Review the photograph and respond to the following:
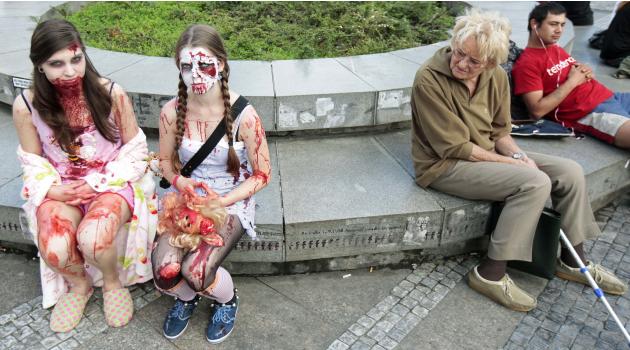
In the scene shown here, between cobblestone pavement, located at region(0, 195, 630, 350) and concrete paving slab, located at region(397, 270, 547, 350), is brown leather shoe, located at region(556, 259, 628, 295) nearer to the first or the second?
cobblestone pavement, located at region(0, 195, 630, 350)

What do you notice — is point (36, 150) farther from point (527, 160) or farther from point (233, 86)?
point (527, 160)

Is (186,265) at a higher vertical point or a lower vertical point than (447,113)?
lower

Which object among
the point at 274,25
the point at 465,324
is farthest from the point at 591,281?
the point at 274,25

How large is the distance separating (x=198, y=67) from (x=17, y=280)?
73.9 inches

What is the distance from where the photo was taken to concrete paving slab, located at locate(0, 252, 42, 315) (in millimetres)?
3240

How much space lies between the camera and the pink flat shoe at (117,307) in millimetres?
3070

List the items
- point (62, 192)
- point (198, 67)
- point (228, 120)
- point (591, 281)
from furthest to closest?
point (591, 281) → point (62, 192) → point (228, 120) → point (198, 67)

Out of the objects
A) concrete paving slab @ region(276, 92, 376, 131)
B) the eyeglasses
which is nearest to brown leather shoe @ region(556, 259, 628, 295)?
the eyeglasses

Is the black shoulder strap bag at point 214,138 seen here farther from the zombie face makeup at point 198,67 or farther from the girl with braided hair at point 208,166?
the zombie face makeup at point 198,67

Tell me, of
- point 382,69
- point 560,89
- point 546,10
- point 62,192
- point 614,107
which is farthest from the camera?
point 382,69

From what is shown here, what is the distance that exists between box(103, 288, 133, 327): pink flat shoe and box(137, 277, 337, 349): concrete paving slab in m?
0.09

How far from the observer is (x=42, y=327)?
3.04 meters

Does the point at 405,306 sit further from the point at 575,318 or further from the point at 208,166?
the point at 208,166

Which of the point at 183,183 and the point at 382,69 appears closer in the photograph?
the point at 183,183
